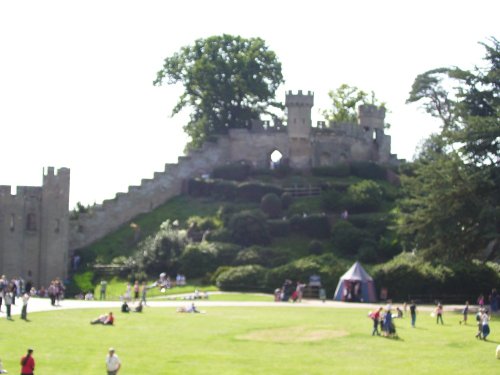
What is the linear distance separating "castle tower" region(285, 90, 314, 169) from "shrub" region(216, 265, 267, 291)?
26.9 m

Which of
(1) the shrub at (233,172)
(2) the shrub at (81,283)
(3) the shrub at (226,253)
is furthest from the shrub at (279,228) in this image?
(2) the shrub at (81,283)

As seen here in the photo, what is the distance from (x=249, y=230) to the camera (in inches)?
3093

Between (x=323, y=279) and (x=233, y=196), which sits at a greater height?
(x=233, y=196)

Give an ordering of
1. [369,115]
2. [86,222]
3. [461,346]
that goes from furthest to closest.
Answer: [369,115]
[86,222]
[461,346]

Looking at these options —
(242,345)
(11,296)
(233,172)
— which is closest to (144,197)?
(233,172)

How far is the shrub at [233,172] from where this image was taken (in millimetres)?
92438

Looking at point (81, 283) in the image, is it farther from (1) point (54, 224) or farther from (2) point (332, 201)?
(2) point (332, 201)

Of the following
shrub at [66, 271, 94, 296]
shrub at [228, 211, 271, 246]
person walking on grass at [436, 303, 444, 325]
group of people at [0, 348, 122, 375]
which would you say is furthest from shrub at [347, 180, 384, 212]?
group of people at [0, 348, 122, 375]

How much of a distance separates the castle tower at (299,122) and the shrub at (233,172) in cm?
491

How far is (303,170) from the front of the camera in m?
94.2

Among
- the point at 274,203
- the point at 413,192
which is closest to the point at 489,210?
the point at 413,192

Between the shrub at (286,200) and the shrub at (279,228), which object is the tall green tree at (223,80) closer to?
the shrub at (286,200)

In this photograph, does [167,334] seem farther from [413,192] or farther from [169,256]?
[169,256]

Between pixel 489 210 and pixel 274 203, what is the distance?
27.9 metres
